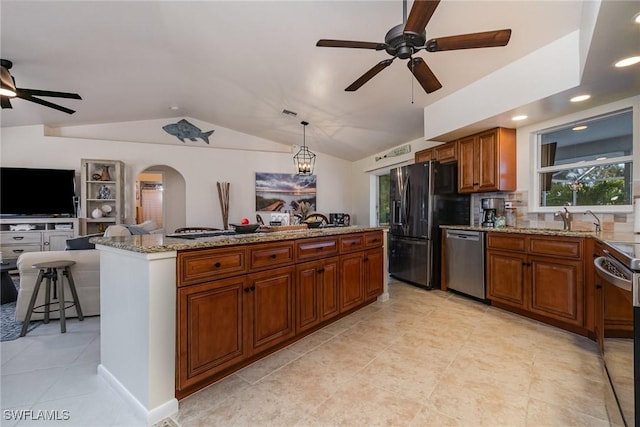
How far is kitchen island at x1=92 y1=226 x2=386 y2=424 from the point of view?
1502 millimetres

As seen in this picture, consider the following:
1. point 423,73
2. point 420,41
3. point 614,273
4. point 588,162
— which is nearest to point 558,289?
point 614,273

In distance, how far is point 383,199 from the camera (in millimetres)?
6613

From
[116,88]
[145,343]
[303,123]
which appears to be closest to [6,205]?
[116,88]

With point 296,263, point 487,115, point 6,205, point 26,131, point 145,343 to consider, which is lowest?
point 145,343

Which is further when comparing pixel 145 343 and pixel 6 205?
pixel 6 205

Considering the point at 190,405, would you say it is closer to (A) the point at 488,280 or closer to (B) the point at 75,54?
(A) the point at 488,280

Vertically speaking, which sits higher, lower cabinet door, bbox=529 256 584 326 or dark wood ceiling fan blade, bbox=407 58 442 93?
dark wood ceiling fan blade, bbox=407 58 442 93

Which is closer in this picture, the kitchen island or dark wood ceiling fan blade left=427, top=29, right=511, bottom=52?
the kitchen island

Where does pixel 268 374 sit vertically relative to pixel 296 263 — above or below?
below

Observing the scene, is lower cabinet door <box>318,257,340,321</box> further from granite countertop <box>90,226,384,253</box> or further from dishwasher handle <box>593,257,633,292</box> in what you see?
Result: dishwasher handle <box>593,257,633,292</box>

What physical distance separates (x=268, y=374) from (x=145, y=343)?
82 centimetres

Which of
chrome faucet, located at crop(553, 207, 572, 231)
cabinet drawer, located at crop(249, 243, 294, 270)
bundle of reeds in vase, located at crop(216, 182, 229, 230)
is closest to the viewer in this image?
cabinet drawer, located at crop(249, 243, 294, 270)

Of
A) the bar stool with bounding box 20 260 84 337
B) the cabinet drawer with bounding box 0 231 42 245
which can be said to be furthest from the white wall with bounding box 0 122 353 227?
the bar stool with bounding box 20 260 84 337

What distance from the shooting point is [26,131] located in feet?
16.8
